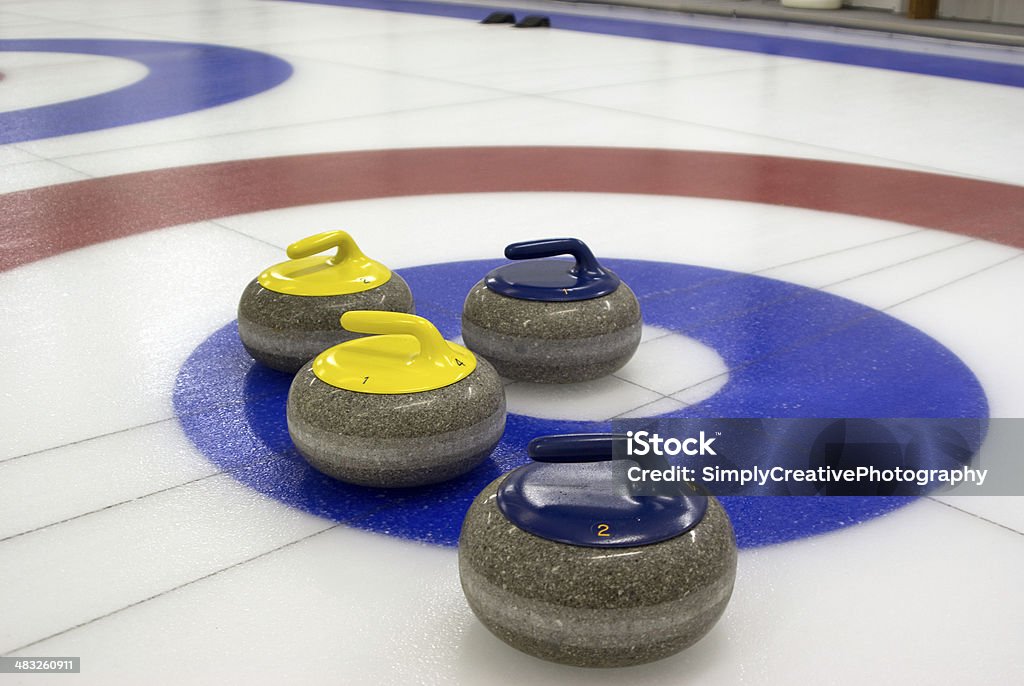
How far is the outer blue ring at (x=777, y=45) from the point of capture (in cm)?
929

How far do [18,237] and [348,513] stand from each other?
2.90m

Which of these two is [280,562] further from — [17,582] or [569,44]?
[569,44]

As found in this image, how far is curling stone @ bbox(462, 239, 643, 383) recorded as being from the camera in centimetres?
313

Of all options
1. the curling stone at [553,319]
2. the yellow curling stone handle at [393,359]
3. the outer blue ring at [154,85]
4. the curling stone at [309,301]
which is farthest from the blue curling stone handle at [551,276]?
the outer blue ring at [154,85]

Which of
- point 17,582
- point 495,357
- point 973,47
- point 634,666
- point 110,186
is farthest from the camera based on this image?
point 973,47

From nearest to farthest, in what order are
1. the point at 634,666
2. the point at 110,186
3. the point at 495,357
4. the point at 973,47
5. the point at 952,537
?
the point at 634,666, the point at 952,537, the point at 495,357, the point at 110,186, the point at 973,47

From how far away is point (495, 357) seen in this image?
3223mm

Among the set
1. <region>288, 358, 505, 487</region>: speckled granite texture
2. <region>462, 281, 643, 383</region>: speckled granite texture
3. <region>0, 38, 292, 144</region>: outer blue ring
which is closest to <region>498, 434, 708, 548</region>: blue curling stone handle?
<region>288, 358, 505, 487</region>: speckled granite texture

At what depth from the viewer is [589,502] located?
6.61 ft

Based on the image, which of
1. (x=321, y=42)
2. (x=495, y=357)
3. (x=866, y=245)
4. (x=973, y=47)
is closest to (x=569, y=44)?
(x=321, y=42)

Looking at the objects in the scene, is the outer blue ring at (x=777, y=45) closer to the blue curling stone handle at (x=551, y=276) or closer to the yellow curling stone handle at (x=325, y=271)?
the blue curling stone handle at (x=551, y=276)

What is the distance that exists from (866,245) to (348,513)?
289 cm

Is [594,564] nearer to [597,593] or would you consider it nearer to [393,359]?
[597,593]

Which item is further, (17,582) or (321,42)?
(321,42)
